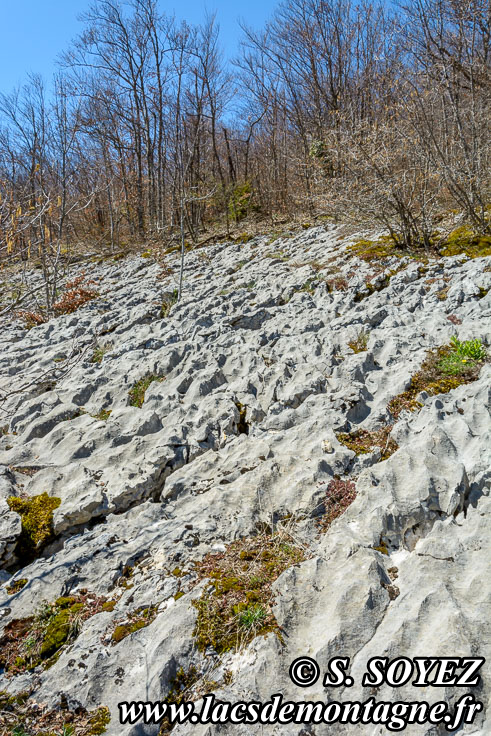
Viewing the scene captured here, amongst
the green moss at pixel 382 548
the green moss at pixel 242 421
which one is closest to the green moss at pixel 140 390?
the green moss at pixel 242 421

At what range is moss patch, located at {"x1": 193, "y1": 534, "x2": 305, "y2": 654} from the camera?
2334 millimetres

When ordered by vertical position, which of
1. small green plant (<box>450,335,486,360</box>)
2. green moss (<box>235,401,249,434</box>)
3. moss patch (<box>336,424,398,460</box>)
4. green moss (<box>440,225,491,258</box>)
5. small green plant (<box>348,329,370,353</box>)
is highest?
green moss (<box>440,225,491,258</box>)

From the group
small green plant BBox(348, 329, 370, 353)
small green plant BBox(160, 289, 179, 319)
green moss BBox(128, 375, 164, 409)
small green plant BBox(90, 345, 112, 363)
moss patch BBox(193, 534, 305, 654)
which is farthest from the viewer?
small green plant BBox(160, 289, 179, 319)

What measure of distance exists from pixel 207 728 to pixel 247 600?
660mm

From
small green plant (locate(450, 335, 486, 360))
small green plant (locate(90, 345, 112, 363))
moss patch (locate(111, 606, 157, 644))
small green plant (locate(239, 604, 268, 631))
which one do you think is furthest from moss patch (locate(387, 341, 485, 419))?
small green plant (locate(90, 345, 112, 363))

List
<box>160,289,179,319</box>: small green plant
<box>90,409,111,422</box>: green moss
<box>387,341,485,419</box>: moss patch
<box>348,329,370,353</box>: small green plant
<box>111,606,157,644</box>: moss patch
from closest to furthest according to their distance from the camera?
1. <box>111,606,157,644</box>: moss patch
2. <box>387,341,485,419</box>: moss patch
3. <box>90,409,111,422</box>: green moss
4. <box>348,329,370,353</box>: small green plant
5. <box>160,289,179,319</box>: small green plant

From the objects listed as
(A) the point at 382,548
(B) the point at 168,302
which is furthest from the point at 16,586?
(B) the point at 168,302

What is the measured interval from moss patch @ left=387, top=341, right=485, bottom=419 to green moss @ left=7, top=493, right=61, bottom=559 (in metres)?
3.52

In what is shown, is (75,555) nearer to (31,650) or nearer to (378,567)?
(31,650)

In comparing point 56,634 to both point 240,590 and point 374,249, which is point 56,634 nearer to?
point 240,590

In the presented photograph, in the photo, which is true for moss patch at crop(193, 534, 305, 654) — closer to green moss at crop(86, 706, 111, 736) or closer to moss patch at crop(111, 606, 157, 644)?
moss patch at crop(111, 606, 157, 644)

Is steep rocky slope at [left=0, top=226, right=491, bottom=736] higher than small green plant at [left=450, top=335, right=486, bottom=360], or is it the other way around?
small green plant at [left=450, top=335, right=486, bottom=360]

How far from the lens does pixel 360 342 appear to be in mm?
5672

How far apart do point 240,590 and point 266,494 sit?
2.96 feet
